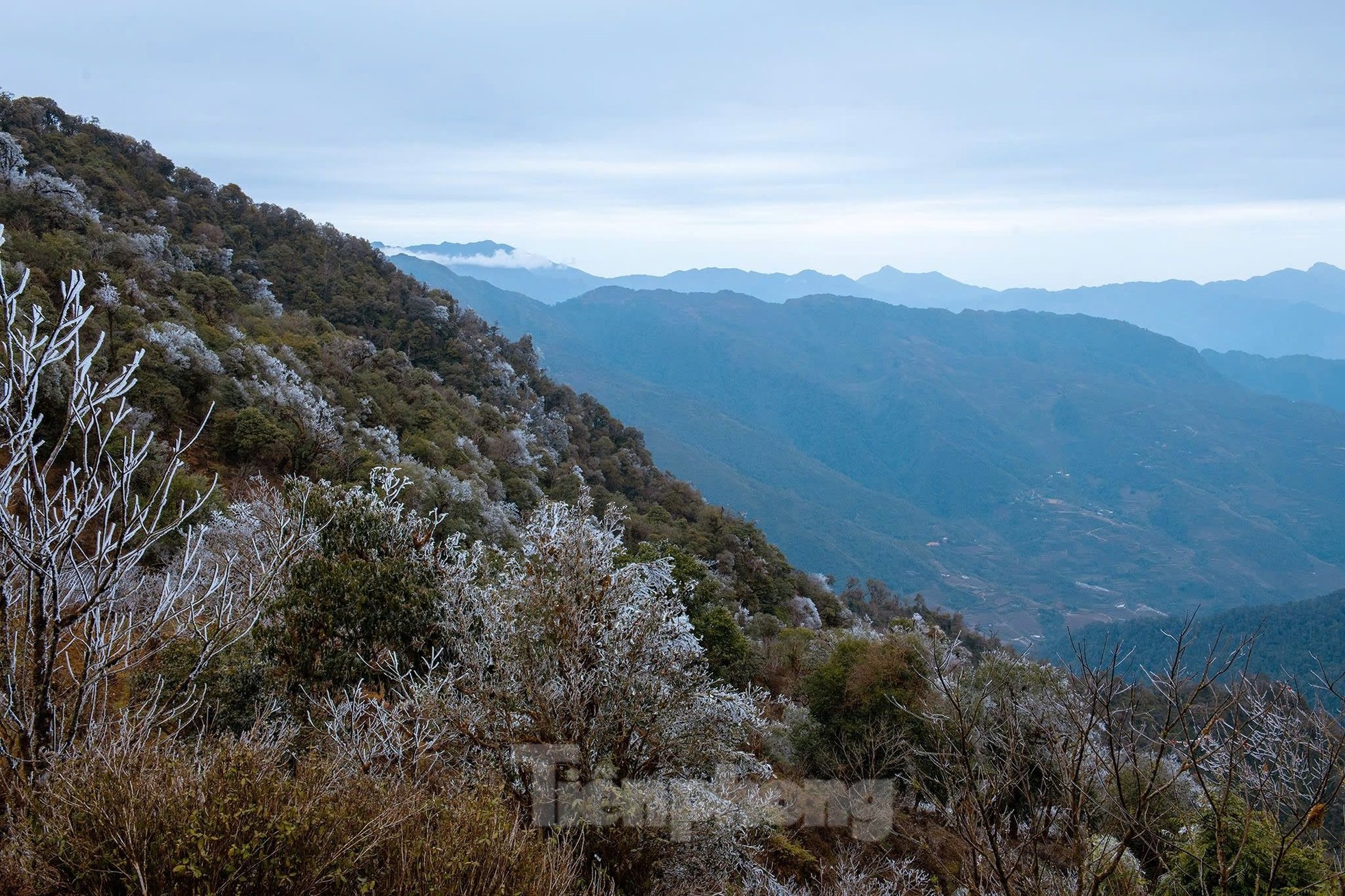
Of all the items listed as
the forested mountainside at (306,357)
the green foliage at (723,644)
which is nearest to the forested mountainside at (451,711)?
the green foliage at (723,644)

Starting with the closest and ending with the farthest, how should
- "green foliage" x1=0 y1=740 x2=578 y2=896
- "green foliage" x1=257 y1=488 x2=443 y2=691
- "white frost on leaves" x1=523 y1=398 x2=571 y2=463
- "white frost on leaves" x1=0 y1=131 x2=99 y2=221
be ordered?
"green foliage" x1=0 y1=740 x2=578 y2=896 → "green foliage" x1=257 y1=488 x2=443 y2=691 → "white frost on leaves" x1=0 y1=131 x2=99 y2=221 → "white frost on leaves" x1=523 y1=398 x2=571 y2=463

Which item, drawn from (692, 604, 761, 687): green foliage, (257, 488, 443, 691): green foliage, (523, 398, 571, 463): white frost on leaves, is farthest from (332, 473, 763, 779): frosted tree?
(523, 398, 571, 463): white frost on leaves

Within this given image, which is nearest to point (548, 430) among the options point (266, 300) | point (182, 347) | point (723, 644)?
point (266, 300)

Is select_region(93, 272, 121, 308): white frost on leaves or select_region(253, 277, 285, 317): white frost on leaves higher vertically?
select_region(253, 277, 285, 317): white frost on leaves

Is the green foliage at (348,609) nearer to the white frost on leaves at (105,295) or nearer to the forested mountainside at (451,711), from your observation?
the forested mountainside at (451,711)

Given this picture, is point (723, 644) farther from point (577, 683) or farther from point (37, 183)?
point (37, 183)

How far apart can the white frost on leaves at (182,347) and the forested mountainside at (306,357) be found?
77 mm

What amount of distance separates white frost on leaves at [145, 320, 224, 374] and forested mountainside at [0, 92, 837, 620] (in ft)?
0.25

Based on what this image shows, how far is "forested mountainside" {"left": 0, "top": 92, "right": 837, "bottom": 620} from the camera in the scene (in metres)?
27.9

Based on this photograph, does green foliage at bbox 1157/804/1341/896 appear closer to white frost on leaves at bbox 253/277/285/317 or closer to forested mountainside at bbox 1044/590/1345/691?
white frost on leaves at bbox 253/277/285/317

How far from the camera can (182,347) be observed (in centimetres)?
2803

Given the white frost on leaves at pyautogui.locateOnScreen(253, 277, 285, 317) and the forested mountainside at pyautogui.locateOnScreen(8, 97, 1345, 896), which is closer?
the forested mountainside at pyautogui.locateOnScreen(8, 97, 1345, 896)

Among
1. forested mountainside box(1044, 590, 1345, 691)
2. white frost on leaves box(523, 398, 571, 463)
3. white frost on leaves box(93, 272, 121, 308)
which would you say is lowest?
forested mountainside box(1044, 590, 1345, 691)

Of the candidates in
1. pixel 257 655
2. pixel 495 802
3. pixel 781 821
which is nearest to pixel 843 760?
pixel 781 821
